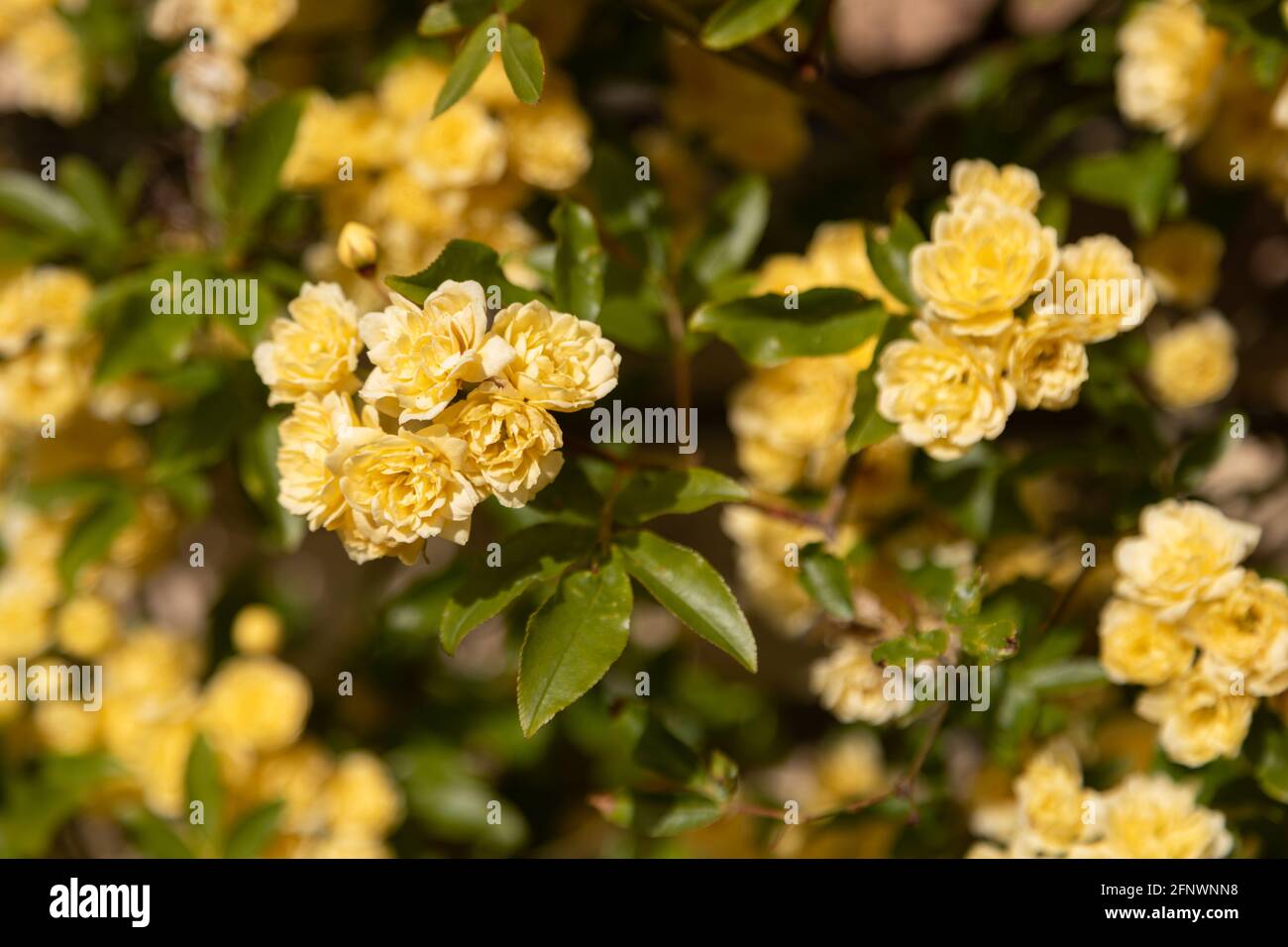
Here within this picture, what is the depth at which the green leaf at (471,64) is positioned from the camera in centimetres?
104

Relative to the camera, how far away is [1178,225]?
1528 mm

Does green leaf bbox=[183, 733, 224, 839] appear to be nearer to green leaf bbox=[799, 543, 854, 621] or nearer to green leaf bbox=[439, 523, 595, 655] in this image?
green leaf bbox=[439, 523, 595, 655]

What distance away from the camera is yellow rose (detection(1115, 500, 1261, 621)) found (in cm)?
107

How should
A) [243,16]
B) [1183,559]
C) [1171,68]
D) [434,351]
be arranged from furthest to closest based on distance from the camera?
[243,16] → [1171,68] → [1183,559] → [434,351]

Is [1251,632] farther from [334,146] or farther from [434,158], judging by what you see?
[334,146]

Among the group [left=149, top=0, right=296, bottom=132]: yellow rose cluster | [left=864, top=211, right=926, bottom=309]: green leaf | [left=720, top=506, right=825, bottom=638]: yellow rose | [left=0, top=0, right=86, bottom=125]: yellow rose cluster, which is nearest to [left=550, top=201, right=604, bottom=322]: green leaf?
[left=864, top=211, right=926, bottom=309]: green leaf

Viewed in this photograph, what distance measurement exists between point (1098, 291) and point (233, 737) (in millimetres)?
1293

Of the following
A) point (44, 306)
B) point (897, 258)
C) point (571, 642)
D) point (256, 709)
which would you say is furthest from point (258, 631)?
point (897, 258)

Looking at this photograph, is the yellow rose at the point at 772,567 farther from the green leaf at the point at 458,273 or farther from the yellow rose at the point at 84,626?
the yellow rose at the point at 84,626

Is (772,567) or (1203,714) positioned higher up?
(772,567)

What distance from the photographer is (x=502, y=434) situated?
0.89 m
